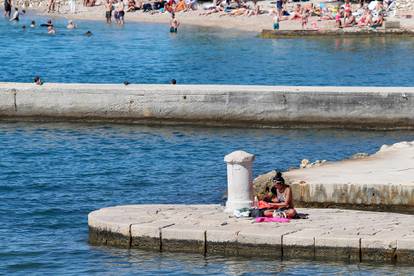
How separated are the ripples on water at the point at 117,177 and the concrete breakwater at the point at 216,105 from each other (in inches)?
17.0

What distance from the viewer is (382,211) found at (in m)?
26.3

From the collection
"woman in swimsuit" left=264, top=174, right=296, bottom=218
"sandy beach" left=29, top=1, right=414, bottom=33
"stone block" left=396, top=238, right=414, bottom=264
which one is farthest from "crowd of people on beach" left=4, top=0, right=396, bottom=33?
"stone block" left=396, top=238, right=414, bottom=264

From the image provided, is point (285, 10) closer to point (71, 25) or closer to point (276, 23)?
point (276, 23)

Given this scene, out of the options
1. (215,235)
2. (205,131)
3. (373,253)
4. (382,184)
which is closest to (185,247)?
(215,235)

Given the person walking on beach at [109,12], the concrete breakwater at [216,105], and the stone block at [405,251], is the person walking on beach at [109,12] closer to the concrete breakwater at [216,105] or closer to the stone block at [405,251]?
the concrete breakwater at [216,105]

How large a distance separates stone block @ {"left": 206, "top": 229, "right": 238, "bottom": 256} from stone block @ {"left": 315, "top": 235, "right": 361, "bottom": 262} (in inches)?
58.2

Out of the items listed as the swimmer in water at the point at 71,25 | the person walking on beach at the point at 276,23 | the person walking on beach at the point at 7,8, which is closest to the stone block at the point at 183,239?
the person walking on beach at the point at 276,23

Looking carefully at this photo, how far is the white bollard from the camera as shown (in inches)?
949

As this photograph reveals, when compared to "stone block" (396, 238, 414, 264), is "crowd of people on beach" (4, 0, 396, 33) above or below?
below

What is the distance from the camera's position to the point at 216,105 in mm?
39344

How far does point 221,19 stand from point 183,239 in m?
69.5

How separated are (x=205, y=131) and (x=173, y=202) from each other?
9.62 m

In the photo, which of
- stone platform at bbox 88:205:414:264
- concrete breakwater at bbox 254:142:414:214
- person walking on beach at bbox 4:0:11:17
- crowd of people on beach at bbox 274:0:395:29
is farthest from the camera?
person walking on beach at bbox 4:0:11:17

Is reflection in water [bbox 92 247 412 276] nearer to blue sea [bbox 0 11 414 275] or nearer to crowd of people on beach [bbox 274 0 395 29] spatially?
blue sea [bbox 0 11 414 275]
